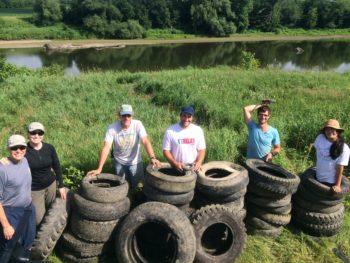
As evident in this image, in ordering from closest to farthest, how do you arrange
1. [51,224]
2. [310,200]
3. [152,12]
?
1. [51,224]
2. [310,200]
3. [152,12]

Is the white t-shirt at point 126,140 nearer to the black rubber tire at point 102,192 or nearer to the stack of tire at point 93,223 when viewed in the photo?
the black rubber tire at point 102,192

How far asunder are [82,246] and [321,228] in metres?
3.90

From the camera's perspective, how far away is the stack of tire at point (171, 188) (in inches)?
197

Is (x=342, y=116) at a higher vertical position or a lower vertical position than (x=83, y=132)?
higher

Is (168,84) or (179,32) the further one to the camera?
(179,32)

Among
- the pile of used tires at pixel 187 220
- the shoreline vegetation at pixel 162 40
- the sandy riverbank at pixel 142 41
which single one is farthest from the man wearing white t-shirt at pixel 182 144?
the sandy riverbank at pixel 142 41

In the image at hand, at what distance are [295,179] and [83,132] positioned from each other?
19.8 ft

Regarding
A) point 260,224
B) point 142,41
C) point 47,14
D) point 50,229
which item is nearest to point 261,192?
point 260,224

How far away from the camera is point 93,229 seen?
4.88 meters

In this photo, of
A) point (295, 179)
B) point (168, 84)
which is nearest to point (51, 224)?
point (295, 179)

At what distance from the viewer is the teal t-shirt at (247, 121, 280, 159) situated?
5828mm

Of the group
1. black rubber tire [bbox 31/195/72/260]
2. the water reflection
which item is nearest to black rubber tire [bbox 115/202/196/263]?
black rubber tire [bbox 31/195/72/260]

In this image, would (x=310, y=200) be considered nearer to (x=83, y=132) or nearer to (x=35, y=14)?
(x=83, y=132)

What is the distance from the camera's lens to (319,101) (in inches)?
505
